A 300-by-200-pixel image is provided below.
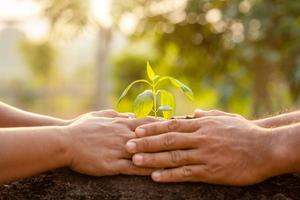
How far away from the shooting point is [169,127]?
2076mm

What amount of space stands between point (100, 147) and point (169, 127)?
216 mm

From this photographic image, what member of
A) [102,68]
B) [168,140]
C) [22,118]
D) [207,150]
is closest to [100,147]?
[168,140]

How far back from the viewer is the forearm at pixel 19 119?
2348 mm

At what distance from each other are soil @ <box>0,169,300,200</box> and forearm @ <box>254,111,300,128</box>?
0.20 m

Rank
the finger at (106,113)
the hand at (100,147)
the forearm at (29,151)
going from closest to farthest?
the forearm at (29,151) < the hand at (100,147) < the finger at (106,113)

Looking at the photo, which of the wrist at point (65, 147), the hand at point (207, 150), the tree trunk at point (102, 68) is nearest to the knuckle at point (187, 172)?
the hand at point (207, 150)

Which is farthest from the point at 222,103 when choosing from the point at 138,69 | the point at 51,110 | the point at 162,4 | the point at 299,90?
the point at 51,110

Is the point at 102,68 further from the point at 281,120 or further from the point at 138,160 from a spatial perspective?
the point at 138,160

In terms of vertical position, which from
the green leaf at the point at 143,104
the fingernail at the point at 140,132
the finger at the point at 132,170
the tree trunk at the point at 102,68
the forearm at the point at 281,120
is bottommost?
the finger at the point at 132,170

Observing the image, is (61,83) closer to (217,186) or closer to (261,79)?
(261,79)

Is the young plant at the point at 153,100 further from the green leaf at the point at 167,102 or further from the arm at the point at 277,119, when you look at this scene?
the arm at the point at 277,119

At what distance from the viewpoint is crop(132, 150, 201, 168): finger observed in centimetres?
200

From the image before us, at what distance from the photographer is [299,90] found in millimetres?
8484

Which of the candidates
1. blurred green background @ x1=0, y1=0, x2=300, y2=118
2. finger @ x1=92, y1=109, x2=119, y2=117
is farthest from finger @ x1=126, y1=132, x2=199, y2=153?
blurred green background @ x1=0, y1=0, x2=300, y2=118
